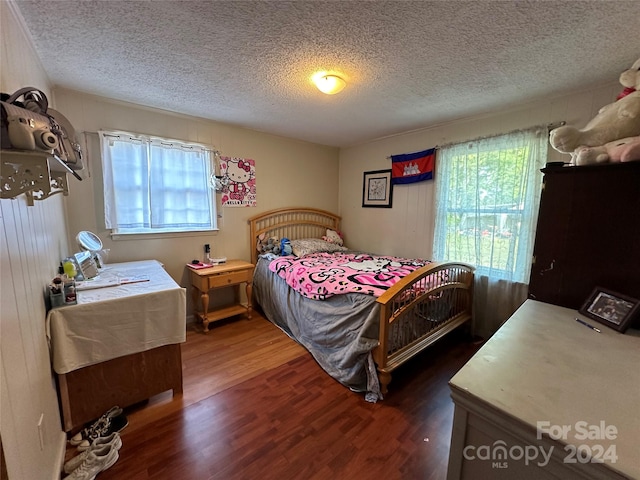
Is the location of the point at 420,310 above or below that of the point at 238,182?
below

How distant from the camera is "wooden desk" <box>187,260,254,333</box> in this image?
9.16 feet

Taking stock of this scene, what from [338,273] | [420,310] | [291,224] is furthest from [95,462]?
[291,224]

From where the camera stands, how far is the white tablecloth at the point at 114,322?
147cm

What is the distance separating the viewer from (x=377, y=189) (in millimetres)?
3770

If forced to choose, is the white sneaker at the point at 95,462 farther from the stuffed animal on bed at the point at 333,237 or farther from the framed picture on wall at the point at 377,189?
the framed picture on wall at the point at 377,189

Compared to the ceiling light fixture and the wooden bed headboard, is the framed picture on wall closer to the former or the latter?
the wooden bed headboard

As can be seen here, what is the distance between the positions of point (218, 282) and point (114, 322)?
4.08 ft

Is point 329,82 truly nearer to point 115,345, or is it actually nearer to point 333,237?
point 115,345

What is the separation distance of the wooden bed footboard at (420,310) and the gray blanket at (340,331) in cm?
8

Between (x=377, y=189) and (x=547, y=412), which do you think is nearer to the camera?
(x=547, y=412)

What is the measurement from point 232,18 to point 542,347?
2037 mm

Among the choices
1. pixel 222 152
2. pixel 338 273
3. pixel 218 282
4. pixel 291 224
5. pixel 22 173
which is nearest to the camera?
pixel 22 173

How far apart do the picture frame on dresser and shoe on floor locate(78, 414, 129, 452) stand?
265 cm

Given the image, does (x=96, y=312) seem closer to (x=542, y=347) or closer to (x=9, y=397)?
(x=9, y=397)
